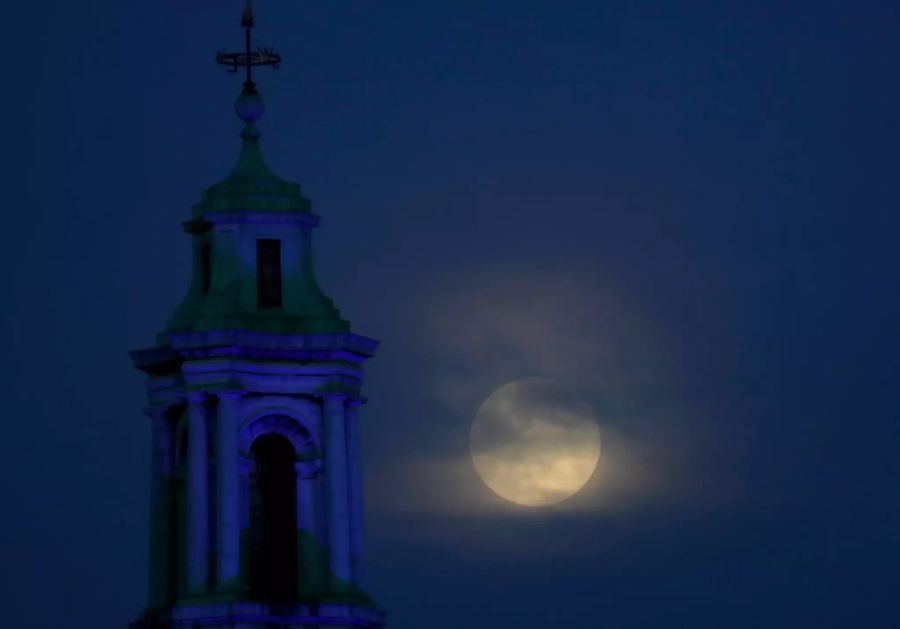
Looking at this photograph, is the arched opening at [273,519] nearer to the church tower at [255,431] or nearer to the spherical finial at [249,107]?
the church tower at [255,431]

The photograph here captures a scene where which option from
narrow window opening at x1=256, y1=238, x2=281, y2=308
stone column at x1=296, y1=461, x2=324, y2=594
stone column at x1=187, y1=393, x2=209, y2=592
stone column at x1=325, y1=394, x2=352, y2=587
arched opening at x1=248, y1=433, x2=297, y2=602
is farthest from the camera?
narrow window opening at x1=256, y1=238, x2=281, y2=308

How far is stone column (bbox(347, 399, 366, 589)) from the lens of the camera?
282ft

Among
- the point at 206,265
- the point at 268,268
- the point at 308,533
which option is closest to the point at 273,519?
the point at 308,533

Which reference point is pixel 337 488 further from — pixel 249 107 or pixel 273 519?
pixel 249 107

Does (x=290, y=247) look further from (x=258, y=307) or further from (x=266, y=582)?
(x=266, y=582)

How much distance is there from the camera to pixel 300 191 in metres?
88.0

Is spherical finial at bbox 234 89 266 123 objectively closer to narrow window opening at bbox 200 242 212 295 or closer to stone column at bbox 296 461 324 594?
narrow window opening at bbox 200 242 212 295

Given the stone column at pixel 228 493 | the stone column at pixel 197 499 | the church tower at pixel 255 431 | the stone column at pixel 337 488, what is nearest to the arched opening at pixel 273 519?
the church tower at pixel 255 431

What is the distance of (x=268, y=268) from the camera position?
87.4m

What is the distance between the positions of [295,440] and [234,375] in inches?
105

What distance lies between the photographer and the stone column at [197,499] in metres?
84.4

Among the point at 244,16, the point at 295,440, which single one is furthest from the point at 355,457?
the point at 244,16

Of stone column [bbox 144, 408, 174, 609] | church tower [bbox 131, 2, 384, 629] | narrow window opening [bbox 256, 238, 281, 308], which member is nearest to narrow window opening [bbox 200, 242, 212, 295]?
church tower [bbox 131, 2, 384, 629]

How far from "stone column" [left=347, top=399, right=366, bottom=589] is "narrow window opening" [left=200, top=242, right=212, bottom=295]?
4.52m
